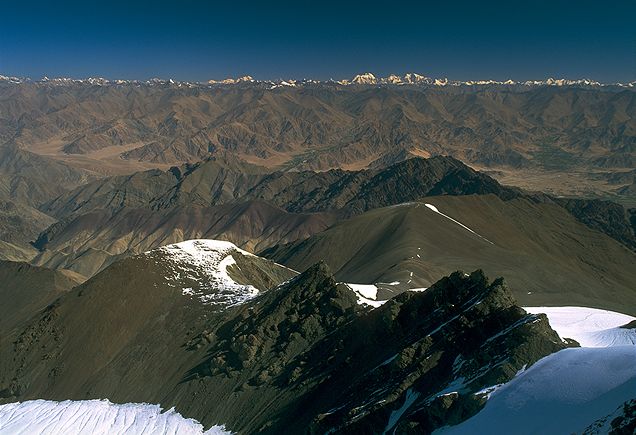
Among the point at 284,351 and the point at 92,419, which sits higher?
the point at 284,351

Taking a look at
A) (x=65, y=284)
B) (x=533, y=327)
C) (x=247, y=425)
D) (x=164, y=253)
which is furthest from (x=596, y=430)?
(x=65, y=284)

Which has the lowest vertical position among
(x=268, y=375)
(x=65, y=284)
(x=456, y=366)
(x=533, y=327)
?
(x=65, y=284)

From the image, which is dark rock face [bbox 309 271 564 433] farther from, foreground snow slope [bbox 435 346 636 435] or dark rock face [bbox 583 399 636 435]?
dark rock face [bbox 583 399 636 435]

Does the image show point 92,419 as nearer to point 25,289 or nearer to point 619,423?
point 619,423

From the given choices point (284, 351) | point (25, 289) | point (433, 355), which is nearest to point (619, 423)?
point (433, 355)

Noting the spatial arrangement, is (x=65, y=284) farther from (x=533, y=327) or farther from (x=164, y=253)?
(x=533, y=327)

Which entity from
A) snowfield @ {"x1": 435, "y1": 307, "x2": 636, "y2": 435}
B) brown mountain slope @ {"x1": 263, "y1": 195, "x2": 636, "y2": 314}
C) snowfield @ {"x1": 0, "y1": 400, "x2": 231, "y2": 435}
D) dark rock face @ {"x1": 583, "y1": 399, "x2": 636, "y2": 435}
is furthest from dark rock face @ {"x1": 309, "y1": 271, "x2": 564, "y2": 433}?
brown mountain slope @ {"x1": 263, "y1": 195, "x2": 636, "y2": 314}
